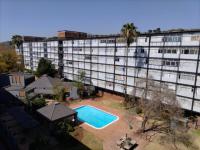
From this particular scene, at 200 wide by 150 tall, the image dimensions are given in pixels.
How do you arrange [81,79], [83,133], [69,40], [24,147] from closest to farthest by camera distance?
1. [24,147]
2. [83,133]
3. [81,79]
4. [69,40]

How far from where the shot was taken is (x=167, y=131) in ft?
82.9

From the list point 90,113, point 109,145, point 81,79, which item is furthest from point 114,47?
point 109,145

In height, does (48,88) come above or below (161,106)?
below

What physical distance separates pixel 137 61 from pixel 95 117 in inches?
605

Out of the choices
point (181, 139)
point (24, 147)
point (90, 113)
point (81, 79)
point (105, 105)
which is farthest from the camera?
point (81, 79)

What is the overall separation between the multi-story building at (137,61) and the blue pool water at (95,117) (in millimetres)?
8289

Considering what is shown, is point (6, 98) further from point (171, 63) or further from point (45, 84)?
point (171, 63)

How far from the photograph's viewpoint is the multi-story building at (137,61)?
91.9 ft

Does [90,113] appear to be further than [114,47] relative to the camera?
No

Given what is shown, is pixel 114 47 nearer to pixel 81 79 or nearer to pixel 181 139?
pixel 81 79

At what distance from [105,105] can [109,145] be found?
639 inches

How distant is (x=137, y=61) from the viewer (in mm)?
35594

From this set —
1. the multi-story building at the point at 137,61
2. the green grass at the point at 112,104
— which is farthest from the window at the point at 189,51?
the green grass at the point at 112,104

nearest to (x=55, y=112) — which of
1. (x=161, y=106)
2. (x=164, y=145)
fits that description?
(x=161, y=106)
